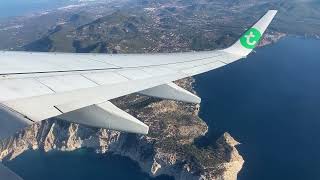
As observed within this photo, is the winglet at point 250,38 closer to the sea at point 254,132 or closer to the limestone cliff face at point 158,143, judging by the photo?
the limestone cliff face at point 158,143

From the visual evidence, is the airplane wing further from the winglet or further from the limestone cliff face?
the limestone cliff face

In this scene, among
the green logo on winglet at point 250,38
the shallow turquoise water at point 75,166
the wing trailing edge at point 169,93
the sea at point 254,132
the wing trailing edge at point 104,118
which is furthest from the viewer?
the shallow turquoise water at point 75,166

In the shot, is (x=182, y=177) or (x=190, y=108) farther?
(x=190, y=108)

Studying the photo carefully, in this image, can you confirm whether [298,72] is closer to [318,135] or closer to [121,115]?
[318,135]

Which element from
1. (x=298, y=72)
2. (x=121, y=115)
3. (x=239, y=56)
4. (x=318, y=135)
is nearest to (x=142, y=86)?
(x=121, y=115)

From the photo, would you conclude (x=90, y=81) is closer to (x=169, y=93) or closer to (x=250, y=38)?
Answer: (x=169, y=93)

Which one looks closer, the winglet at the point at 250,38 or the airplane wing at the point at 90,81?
the airplane wing at the point at 90,81

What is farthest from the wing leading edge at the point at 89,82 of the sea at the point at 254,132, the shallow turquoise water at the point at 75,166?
the shallow turquoise water at the point at 75,166
